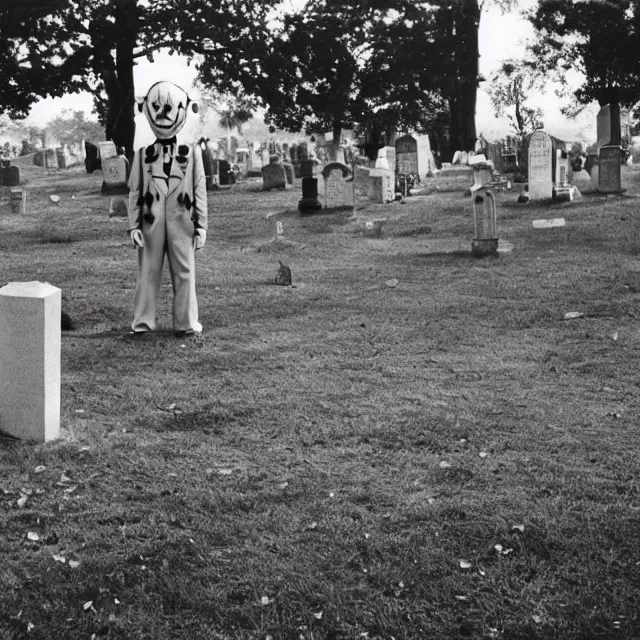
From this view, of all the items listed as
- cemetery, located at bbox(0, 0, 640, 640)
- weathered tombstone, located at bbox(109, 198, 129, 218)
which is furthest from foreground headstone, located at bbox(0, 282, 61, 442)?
weathered tombstone, located at bbox(109, 198, 129, 218)

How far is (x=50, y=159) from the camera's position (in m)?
41.8

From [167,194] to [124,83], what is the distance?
21.8 m

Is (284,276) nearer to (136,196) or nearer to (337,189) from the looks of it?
(136,196)

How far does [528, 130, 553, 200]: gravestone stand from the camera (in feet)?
67.8

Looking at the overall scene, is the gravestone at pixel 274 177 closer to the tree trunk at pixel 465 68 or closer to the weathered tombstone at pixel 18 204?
the weathered tombstone at pixel 18 204

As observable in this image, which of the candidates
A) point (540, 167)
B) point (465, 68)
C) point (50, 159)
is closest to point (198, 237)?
point (540, 167)

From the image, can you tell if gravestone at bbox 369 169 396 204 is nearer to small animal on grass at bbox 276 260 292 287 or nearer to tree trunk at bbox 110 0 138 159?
tree trunk at bbox 110 0 138 159

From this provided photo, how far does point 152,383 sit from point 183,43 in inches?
886

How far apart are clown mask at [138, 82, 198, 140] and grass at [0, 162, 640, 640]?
2.08 m

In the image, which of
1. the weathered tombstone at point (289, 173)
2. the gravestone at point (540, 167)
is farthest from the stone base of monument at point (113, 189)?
the gravestone at point (540, 167)

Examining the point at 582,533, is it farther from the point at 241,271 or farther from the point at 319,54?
the point at 319,54

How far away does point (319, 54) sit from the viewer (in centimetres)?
3072

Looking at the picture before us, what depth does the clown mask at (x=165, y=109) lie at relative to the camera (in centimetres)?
923

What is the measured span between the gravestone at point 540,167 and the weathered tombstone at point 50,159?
84.5 feet
